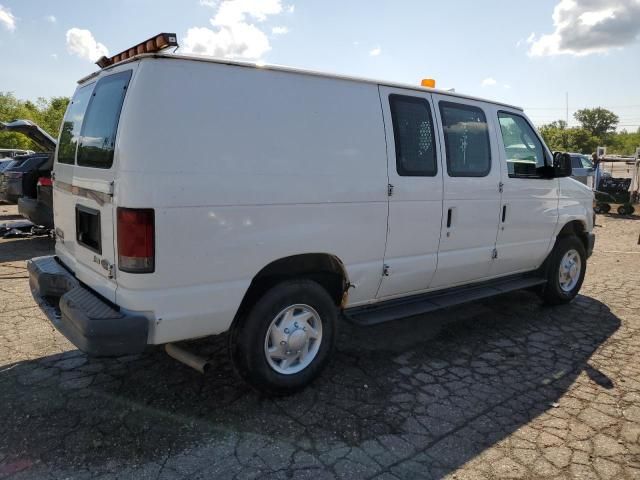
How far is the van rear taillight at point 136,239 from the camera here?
2.75 metres

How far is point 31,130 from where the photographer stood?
8578 millimetres

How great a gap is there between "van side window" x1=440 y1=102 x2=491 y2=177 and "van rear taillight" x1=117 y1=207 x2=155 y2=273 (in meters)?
2.56

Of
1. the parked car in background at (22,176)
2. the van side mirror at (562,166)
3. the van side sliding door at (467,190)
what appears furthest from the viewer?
the parked car in background at (22,176)

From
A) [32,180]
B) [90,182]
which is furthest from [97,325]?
[32,180]

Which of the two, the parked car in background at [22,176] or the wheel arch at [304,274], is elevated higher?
the parked car in background at [22,176]

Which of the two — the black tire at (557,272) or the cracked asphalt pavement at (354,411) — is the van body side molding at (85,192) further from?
the black tire at (557,272)

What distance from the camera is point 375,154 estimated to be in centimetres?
371

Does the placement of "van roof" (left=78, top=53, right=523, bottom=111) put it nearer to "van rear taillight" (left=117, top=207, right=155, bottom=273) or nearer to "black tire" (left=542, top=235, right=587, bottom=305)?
"van rear taillight" (left=117, top=207, right=155, bottom=273)

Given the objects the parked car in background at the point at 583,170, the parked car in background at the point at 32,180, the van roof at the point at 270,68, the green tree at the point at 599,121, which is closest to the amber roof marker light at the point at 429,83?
the van roof at the point at 270,68

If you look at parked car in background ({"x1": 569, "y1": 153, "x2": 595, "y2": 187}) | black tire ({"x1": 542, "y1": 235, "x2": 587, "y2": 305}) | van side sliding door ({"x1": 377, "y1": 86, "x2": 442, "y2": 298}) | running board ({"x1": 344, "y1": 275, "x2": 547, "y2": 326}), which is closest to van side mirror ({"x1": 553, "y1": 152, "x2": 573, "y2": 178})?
black tire ({"x1": 542, "y1": 235, "x2": 587, "y2": 305})

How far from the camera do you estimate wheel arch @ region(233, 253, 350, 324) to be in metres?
3.34

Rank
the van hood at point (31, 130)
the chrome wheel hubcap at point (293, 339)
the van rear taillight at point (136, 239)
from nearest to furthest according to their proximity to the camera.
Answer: the van rear taillight at point (136, 239) → the chrome wheel hubcap at point (293, 339) → the van hood at point (31, 130)

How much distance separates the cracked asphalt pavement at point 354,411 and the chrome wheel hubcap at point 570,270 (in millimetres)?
943

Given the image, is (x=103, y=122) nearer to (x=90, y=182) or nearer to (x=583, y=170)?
(x=90, y=182)
